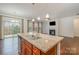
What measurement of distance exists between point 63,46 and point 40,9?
80 cm

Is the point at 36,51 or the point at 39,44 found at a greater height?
the point at 39,44

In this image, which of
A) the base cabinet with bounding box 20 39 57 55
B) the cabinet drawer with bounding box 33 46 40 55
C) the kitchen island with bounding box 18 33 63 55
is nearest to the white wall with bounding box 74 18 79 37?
the kitchen island with bounding box 18 33 63 55

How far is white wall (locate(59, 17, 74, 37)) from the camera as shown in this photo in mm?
1707

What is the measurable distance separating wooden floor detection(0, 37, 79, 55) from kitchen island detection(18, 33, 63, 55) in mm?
90

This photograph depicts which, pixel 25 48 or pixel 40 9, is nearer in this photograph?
pixel 40 9

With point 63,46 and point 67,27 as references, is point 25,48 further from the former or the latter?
point 67,27

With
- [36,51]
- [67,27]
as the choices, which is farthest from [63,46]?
[36,51]

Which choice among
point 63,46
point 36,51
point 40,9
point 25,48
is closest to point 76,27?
point 63,46

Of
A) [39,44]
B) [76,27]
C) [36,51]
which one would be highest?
[76,27]

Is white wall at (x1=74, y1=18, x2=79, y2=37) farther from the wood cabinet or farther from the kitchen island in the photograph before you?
the wood cabinet

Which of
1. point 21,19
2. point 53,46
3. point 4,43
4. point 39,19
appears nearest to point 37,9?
point 39,19

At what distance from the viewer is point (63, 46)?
5.52 ft

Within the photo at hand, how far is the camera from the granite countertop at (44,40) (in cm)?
163

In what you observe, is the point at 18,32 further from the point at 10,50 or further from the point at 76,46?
the point at 76,46
